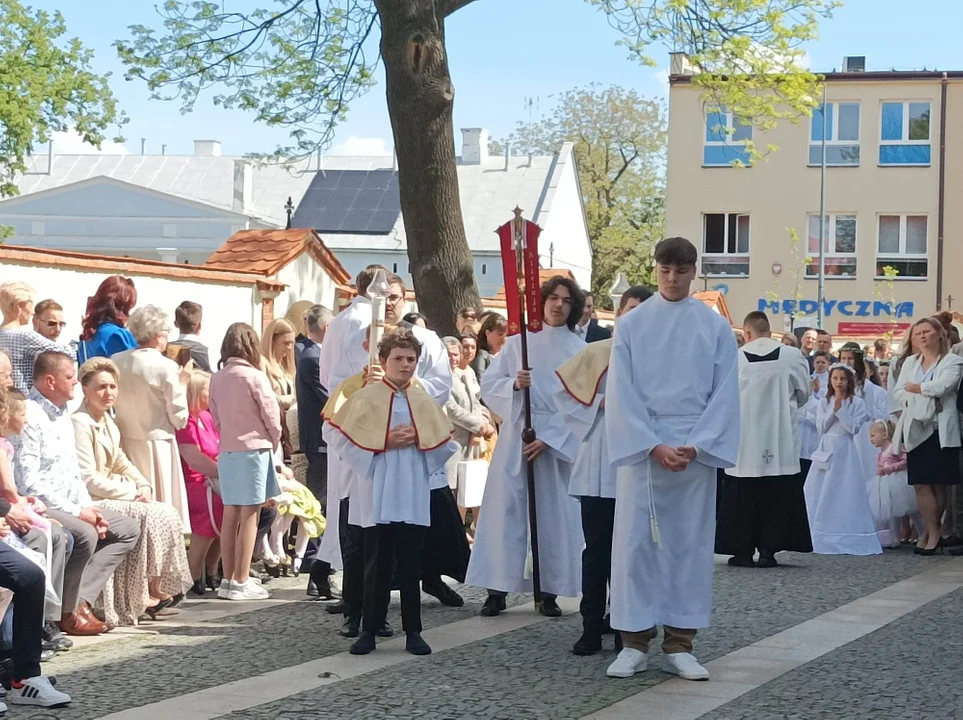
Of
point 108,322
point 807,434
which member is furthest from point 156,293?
point 807,434

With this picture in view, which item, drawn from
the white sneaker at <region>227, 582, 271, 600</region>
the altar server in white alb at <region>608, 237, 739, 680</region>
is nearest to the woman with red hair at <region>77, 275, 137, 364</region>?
the white sneaker at <region>227, 582, 271, 600</region>

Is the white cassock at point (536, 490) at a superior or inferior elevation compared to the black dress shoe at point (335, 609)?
superior

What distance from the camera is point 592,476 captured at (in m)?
8.43

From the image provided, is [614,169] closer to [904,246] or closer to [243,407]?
[904,246]

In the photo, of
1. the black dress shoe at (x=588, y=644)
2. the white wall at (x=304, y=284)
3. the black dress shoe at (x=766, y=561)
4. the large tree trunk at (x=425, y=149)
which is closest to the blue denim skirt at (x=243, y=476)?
the black dress shoe at (x=588, y=644)

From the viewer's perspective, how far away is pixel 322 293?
17859 millimetres

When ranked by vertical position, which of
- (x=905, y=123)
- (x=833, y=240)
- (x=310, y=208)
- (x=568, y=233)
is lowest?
(x=833, y=240)

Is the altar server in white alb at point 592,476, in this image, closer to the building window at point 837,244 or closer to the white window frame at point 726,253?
the white window frame at point 726,253

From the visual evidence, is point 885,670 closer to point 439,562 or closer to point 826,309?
point 439,562

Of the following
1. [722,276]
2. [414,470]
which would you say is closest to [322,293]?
[414,470]

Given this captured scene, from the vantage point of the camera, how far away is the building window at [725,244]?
149 feet

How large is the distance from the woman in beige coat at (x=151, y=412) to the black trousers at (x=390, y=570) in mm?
2008

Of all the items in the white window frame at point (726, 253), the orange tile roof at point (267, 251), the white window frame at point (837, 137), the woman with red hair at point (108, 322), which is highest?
the white window frame at point (837, 137)

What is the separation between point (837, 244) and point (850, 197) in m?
1.38
